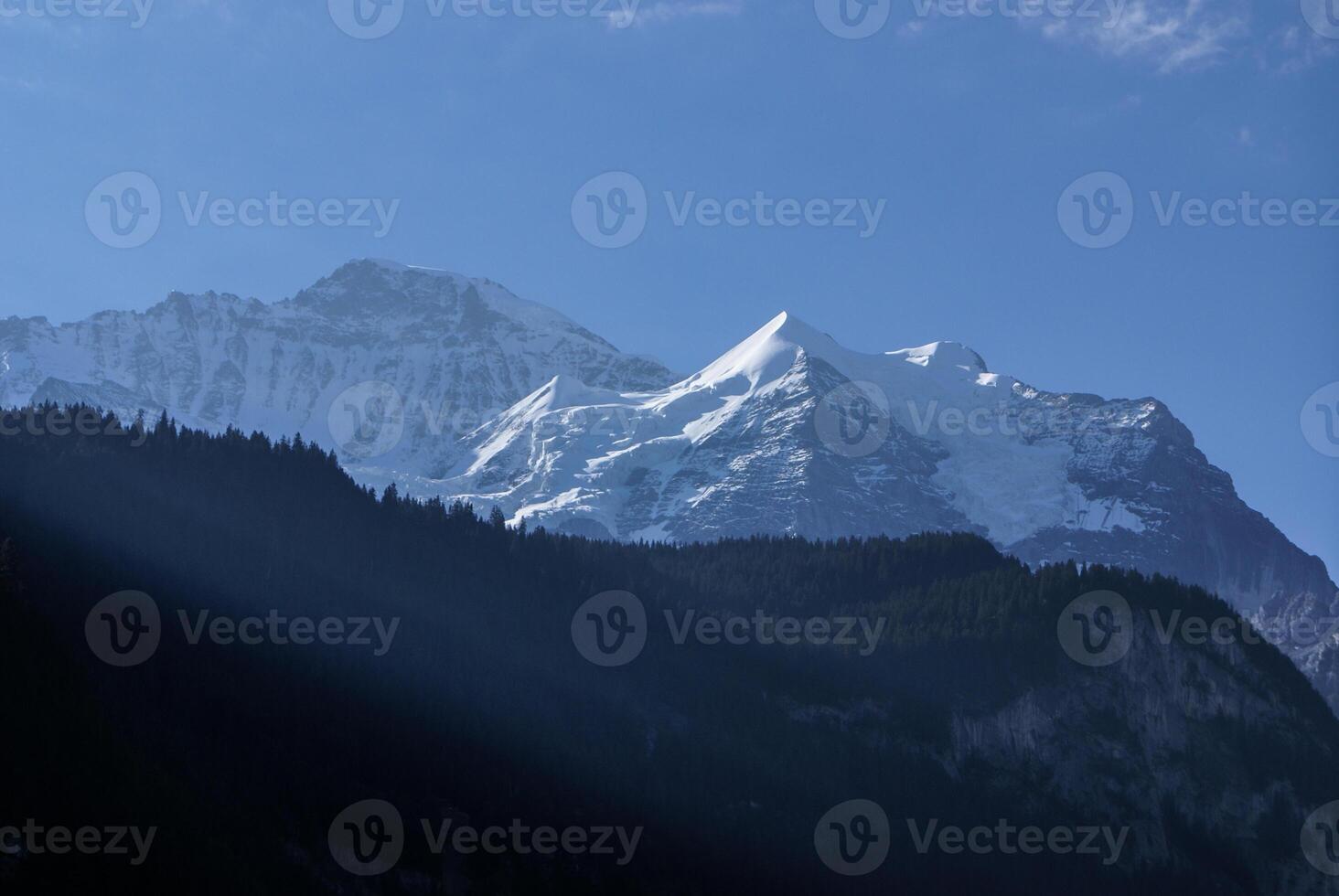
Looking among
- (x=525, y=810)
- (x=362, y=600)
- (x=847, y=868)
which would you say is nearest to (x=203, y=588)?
(x=362, y=600)

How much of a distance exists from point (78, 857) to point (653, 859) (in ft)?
179

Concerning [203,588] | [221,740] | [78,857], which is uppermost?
[203,588]

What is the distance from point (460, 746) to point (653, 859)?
1943 centimetres

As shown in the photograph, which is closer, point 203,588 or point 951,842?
point 203,588

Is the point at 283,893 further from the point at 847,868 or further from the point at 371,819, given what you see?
the point at 847,868

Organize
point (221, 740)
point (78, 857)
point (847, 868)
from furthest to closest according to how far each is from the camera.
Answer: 1. point (847, 868)
2. point (221, 740)
3. point (78, 857)

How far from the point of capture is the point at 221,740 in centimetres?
15875

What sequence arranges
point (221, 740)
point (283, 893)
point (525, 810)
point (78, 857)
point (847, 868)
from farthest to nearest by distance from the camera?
point (847, 868)
point (525, 810)
point (221, 740)
point (283, 893)
point (78, 857)

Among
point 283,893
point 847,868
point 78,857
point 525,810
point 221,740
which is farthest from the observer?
point 847,868

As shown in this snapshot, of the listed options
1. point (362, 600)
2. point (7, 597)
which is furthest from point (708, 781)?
point (7, 597)

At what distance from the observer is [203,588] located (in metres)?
178

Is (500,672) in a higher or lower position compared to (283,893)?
higher

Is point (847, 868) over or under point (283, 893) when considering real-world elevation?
over

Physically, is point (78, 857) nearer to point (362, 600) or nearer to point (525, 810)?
point (525, 810)
